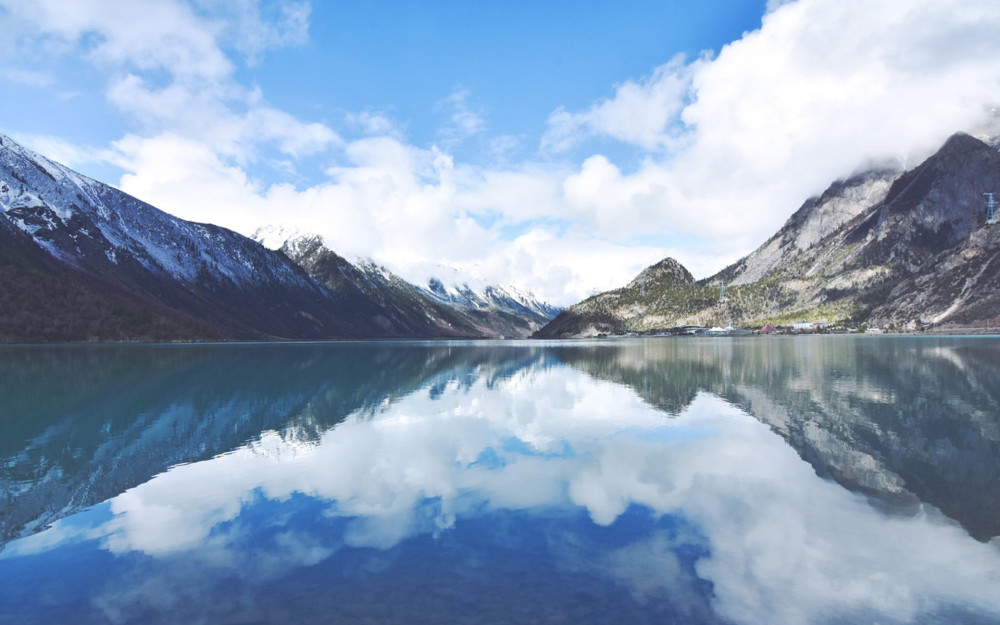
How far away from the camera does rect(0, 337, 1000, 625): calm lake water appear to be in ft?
46.2

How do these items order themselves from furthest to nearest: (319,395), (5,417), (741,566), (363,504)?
(319,395) < (5,417) < (363,504) < (741,566)

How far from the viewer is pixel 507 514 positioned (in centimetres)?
2125

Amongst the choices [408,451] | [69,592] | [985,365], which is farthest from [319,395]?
[985,365]

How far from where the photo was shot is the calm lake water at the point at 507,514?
14078 millimetres

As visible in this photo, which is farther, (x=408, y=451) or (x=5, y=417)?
(x=5, y=417)

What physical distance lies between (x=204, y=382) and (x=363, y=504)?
5768cm

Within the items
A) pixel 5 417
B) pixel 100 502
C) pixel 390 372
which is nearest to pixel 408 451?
pixel 100 502

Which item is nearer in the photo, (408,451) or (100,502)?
(100,502)

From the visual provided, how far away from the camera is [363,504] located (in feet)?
74.6

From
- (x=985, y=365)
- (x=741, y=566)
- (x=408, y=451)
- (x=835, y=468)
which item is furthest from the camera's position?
(x=985, y=365)

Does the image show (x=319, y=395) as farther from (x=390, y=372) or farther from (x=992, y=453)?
(x=992, y=453)

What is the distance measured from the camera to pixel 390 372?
90.4 m

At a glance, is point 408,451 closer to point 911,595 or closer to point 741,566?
point 741,566

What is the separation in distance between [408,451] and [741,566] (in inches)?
819
